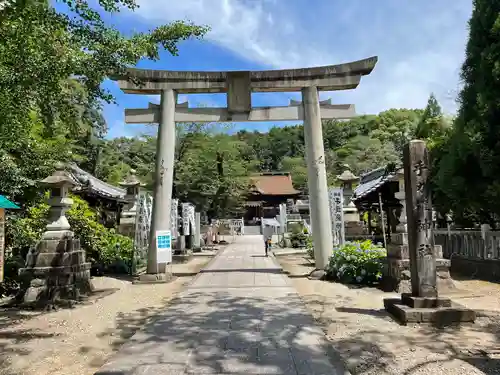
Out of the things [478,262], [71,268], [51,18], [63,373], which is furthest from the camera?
[478,262]

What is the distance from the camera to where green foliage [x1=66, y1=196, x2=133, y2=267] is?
11.0 meters

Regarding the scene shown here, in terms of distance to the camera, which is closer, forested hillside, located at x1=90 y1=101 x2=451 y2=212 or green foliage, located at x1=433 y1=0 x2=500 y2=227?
green foliage, located at x1=433 y1=0 x2=500 y2=227

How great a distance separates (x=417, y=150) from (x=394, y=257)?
3.06 metres

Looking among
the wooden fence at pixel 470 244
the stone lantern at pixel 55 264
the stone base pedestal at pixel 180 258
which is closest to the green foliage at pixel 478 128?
the wooden fence at pixel 470 244

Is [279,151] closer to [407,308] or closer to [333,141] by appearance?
[333,141]

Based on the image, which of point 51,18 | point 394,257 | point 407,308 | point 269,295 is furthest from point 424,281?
point 51,18

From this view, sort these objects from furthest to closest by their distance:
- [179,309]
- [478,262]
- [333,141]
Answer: [333,141] < [478,262] < [179,309]

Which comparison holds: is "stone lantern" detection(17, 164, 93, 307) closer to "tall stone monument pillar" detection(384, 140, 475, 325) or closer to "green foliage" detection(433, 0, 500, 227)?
"tall stone monument pillar" detection(384, 140, 475, 325)

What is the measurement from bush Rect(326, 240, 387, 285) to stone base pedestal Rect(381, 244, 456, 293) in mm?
620

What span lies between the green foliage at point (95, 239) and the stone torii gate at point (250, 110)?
7.11 feet

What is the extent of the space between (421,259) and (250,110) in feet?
20.5

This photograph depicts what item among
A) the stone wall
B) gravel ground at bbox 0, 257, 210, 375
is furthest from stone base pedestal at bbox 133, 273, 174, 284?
the stone wall

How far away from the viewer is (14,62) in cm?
504

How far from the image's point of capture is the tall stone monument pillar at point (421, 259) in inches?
223
